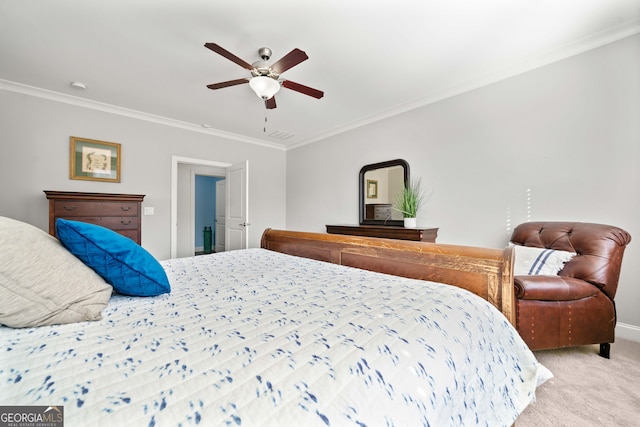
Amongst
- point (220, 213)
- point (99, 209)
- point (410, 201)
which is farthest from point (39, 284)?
point (220, 213)

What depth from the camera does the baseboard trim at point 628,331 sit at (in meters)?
2.09

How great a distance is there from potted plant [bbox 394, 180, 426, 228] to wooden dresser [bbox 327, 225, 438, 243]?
17 cm

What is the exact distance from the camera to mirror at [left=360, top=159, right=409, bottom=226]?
3.56m

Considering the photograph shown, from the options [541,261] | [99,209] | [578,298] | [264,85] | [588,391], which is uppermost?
[264,85]

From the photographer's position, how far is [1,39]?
218cm

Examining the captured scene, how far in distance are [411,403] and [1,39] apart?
3.81 metres

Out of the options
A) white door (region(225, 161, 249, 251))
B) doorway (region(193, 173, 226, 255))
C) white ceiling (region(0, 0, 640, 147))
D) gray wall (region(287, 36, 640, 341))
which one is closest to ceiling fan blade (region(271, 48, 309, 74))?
white ceiling (region(0, 0, 640, 147))

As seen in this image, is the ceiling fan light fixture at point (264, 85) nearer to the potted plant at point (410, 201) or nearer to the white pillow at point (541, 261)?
the potted plant at point (410, 201)

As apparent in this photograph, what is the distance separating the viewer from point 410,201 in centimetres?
329

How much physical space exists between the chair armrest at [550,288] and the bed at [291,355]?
61 cm

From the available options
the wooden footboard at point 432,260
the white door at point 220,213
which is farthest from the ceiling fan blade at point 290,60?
the white door at point 220,213

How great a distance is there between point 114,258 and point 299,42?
213 centimetres

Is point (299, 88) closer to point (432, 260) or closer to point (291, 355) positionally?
point (432, 260)

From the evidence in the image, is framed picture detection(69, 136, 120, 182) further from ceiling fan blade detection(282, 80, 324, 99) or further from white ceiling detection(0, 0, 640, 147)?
ceiling fan blade detection(282, 80, 324, 99)
